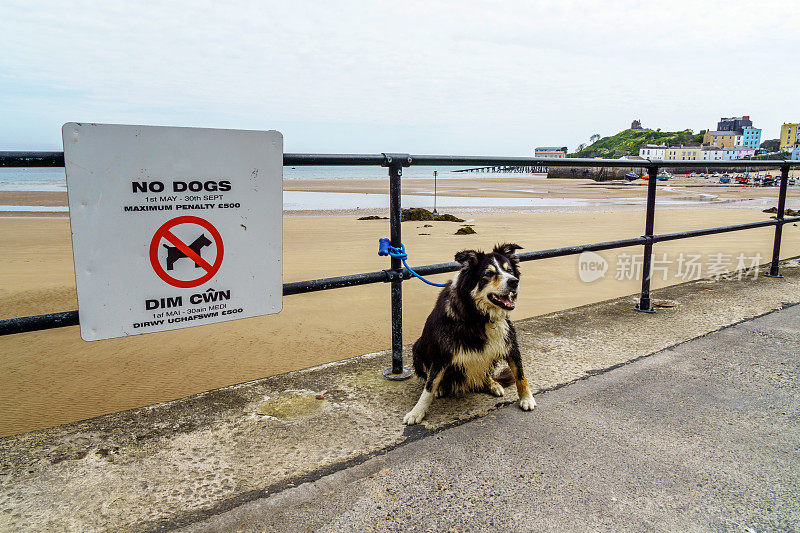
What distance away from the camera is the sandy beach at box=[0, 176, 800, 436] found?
3381 millimetres

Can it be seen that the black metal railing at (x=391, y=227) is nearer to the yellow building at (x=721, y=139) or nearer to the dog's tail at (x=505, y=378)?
the dog's tail at (x=505, y=378)

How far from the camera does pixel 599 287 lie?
6.62 metres

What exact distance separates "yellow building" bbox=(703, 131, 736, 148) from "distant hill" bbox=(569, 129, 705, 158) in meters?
2.70

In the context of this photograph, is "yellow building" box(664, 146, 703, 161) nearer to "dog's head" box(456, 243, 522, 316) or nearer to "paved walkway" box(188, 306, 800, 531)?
"paved walkway" box(188, 306, 800, 531)

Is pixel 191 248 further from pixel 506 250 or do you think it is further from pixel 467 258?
pixel 506 250

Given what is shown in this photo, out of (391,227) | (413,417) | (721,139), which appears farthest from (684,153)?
(413,417)

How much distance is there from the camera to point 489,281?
265cm

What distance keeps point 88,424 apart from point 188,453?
614 mm

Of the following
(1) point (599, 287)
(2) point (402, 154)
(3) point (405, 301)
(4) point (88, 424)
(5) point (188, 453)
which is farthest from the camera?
(1) point (599, 287)

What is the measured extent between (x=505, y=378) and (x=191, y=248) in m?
1.84

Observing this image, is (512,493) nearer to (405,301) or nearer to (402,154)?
(402,154)

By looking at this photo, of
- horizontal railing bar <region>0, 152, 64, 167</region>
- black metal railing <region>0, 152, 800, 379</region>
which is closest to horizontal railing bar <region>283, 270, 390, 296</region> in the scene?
black metal railing <region>0, 152, 800, 379</region>

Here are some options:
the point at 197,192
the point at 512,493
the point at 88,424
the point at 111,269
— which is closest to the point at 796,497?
the point at 512,493

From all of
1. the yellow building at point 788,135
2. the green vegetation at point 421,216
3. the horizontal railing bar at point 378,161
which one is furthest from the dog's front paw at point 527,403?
the yellow building at point 788,135
